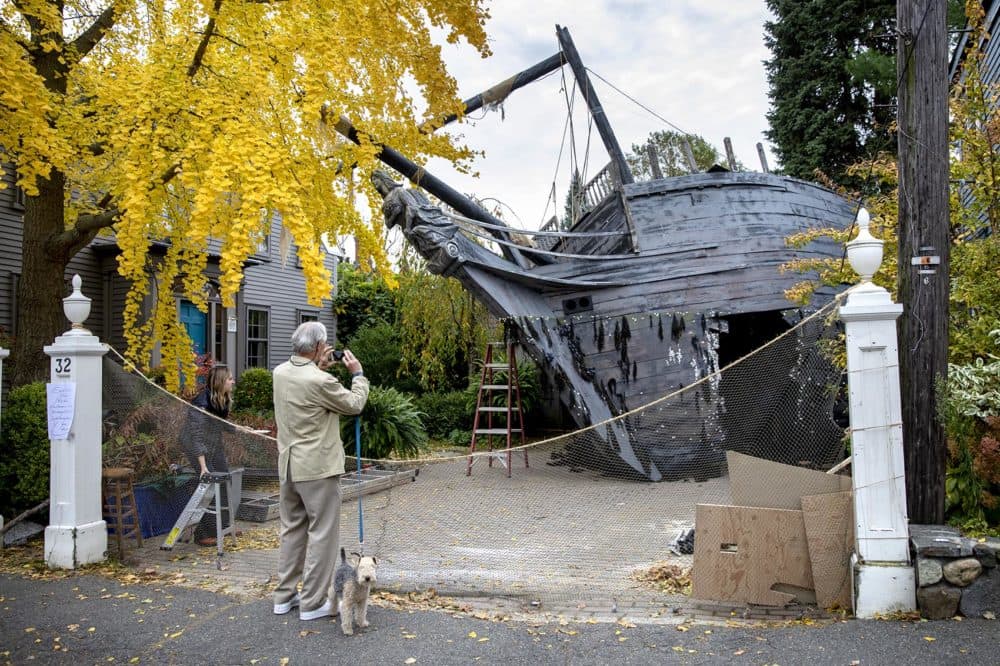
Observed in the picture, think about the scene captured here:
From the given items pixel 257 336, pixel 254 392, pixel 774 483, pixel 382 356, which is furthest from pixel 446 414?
pixel 774 483

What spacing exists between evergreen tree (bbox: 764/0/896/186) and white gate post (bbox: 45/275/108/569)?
20.1m

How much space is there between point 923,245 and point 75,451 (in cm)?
618

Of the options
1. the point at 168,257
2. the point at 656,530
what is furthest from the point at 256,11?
the point at 656,530

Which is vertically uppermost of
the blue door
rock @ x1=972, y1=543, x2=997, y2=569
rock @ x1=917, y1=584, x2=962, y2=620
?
the blue door

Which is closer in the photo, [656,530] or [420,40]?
[656,530]

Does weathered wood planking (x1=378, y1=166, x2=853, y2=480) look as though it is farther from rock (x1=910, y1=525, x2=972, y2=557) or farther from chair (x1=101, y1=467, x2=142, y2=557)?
chair (x1=101, y1=467, x2=142, y2=557)

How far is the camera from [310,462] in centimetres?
400

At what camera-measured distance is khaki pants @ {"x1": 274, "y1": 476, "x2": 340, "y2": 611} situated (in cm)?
404

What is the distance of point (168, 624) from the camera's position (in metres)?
4.06

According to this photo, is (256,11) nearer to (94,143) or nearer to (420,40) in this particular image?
(420,40)

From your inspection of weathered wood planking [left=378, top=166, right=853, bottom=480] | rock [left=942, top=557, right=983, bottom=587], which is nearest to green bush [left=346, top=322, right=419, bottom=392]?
weathered wood planking [left=378, top=166, right=853, bottom=480]

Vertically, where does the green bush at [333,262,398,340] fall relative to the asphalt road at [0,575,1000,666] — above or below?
above

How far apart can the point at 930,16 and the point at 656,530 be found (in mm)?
4532

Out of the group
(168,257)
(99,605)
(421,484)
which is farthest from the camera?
(421,484)
